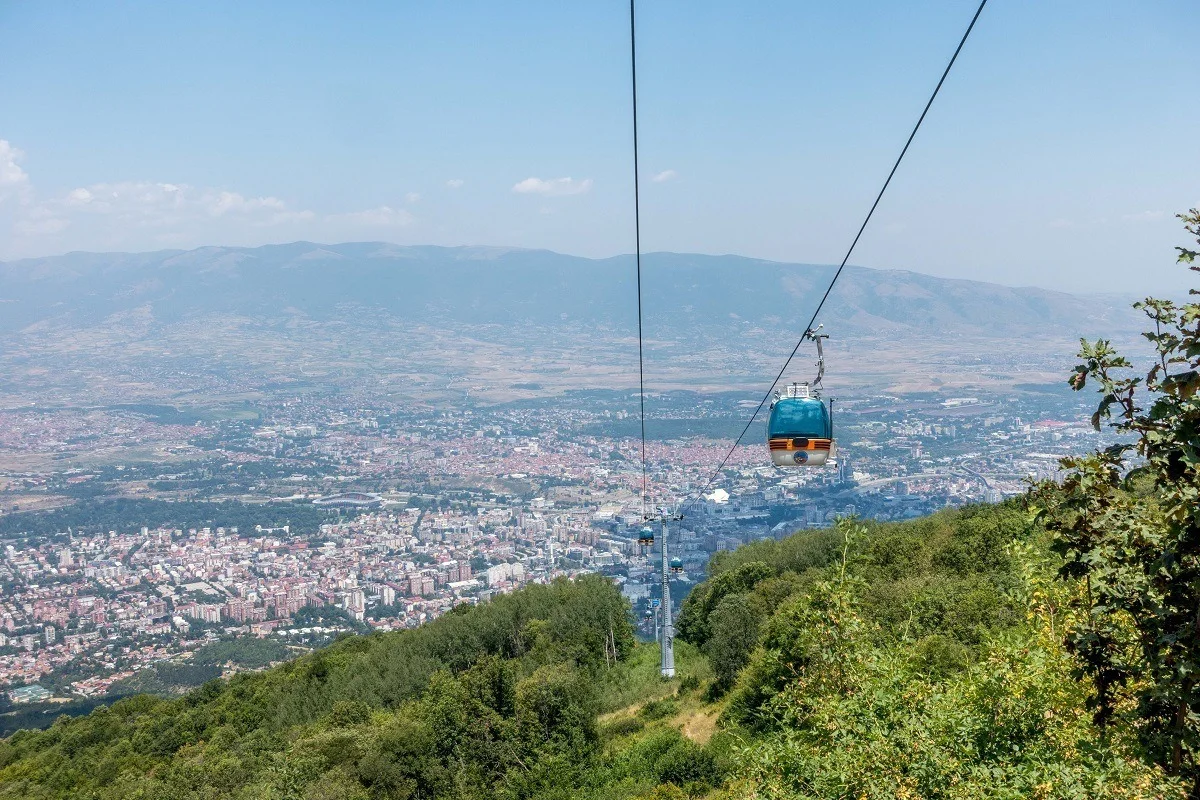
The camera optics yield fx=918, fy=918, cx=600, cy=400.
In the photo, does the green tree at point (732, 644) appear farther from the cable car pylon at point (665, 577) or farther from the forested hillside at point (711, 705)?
the cable car pylon at point (665, 577)

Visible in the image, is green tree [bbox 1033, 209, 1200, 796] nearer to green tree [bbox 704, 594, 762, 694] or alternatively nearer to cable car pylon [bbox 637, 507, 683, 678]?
cable car pylon [bbox 637, 507, 683, 678]

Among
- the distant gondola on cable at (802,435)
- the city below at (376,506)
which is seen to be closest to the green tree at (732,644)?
the city below at (376,506)

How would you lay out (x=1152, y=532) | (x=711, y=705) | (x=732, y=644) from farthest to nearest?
(x=732, y=644)
(x=711, y=705)
(x=1152, y=532)

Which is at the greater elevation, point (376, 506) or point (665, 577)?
point (665, 577)

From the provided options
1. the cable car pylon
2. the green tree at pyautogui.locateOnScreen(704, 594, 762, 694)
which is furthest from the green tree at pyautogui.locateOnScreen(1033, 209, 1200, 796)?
the green tree at pyautogui.locateOnScreen(704, 594, 762, 694)

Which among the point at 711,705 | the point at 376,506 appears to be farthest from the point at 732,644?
the point at 376,506

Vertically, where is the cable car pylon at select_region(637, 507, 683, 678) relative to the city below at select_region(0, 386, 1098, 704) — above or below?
above

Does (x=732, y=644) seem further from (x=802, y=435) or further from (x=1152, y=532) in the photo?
(x=1152, y=532)
